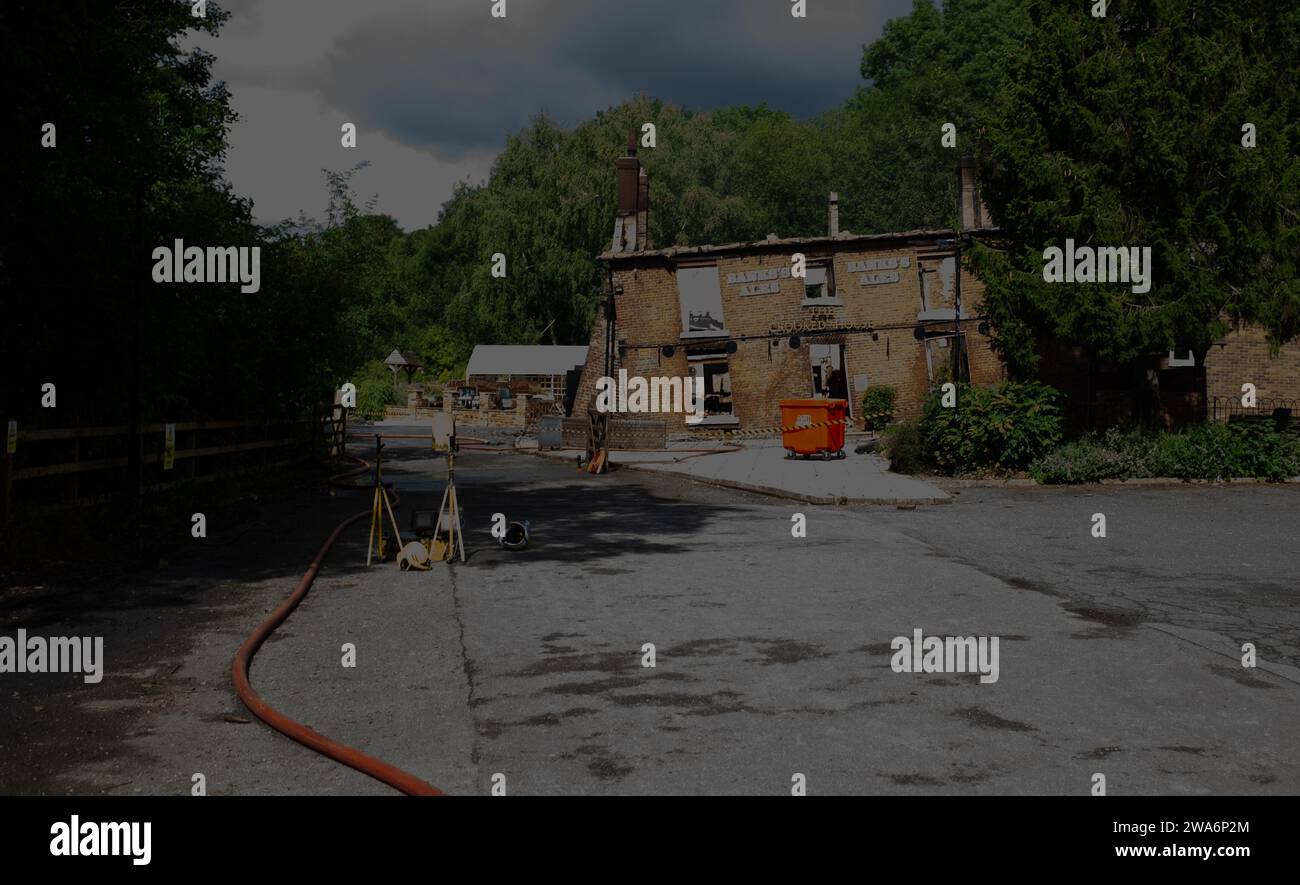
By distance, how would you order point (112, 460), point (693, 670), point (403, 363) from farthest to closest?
point (403, 363) < point (112, 460) < point (693, 670)

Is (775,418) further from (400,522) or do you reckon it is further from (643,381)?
(400,522)

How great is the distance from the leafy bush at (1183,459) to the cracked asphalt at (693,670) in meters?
7.41

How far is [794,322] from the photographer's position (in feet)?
126

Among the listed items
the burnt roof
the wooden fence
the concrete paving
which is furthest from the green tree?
the wooden fence

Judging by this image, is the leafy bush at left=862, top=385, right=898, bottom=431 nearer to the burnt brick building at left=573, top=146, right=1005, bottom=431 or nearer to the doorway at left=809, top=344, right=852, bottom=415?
the burnt brick building at left=573, top=146, right=1005, bottom=431

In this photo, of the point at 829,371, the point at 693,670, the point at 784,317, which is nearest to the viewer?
the point at 693,670

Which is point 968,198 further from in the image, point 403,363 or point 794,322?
point 403,363

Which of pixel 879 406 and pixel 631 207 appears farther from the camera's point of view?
pixel 631 207

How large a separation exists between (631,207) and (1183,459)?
24.5 metres

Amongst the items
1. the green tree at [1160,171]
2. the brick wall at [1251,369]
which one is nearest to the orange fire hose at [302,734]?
the green tree at [1160,171]

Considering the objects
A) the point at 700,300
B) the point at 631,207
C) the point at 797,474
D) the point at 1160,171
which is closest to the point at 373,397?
the point at 631,207

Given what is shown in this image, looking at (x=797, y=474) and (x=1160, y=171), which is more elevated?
(x=1160, y=171)

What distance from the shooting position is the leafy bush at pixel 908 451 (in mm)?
22812
